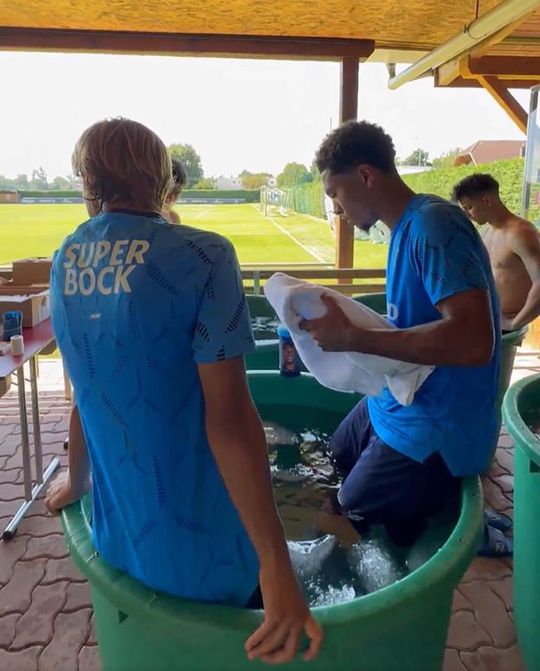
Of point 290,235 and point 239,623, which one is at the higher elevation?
point 290,235

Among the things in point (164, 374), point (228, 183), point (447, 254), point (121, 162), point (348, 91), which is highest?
point (348, 91)

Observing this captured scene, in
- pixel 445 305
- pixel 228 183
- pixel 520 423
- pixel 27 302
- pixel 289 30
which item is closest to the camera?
pixel 445 305

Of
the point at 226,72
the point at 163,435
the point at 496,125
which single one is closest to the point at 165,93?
the point at 226,72

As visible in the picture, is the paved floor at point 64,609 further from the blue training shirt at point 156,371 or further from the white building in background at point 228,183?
the white building in background at point 228,183

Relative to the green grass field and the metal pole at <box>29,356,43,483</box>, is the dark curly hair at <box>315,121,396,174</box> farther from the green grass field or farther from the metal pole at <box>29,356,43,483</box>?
the green grass field

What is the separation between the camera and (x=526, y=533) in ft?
4.75

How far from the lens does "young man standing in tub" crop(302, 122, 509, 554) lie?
1.31 metres

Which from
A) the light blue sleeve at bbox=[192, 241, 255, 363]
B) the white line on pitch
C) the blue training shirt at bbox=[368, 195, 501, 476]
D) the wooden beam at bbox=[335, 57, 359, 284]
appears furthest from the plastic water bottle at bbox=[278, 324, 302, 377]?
the white line on pitch

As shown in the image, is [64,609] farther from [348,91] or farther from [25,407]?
[348,91]

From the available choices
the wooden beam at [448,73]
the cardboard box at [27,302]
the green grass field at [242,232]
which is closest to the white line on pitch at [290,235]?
the green grass field at [242,232]

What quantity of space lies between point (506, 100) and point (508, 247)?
2.97 meters

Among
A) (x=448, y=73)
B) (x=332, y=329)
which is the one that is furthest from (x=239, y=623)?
(x=448, y=73)

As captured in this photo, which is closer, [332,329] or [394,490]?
[332,329]

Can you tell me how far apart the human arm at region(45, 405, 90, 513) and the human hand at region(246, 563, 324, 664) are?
548 millimetres
